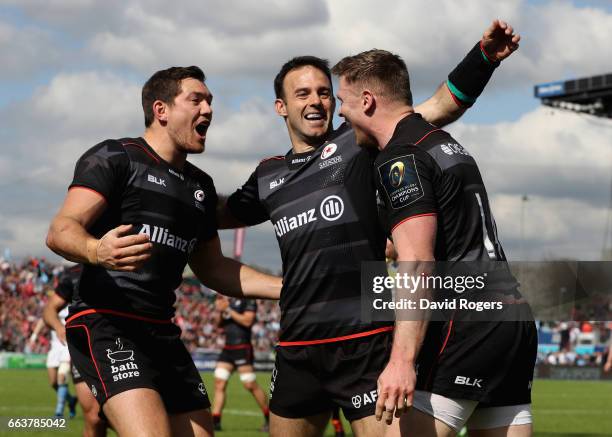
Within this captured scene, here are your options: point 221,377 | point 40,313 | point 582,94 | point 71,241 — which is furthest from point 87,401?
point 582,94

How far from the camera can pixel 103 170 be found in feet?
20.8

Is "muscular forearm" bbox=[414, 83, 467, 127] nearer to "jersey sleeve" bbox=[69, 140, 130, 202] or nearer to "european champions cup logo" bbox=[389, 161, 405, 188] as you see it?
"european champions cup logo" bbox=[389, 161, 405, 188]

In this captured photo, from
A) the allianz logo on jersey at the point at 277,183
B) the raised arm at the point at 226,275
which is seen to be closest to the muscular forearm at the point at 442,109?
the allianz logo on jersey at the point at 277,183

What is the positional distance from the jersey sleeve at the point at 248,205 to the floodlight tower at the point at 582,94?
5615 centimetres

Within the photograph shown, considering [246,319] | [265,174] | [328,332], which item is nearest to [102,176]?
[265,174]

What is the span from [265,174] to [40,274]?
126 ft

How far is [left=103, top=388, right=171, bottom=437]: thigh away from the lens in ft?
19.4

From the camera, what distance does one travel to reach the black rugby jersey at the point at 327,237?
19.8 feet

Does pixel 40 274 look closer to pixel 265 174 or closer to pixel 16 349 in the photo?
pixel 16 349

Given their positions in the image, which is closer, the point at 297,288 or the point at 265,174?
the point at 297,288

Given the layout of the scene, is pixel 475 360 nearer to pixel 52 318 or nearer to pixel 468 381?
pixel 468 381

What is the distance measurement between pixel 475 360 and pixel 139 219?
2.48 metres

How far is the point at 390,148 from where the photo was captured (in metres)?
5.11

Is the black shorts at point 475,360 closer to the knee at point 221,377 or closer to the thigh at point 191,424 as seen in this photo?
the thigh at point 191,424
